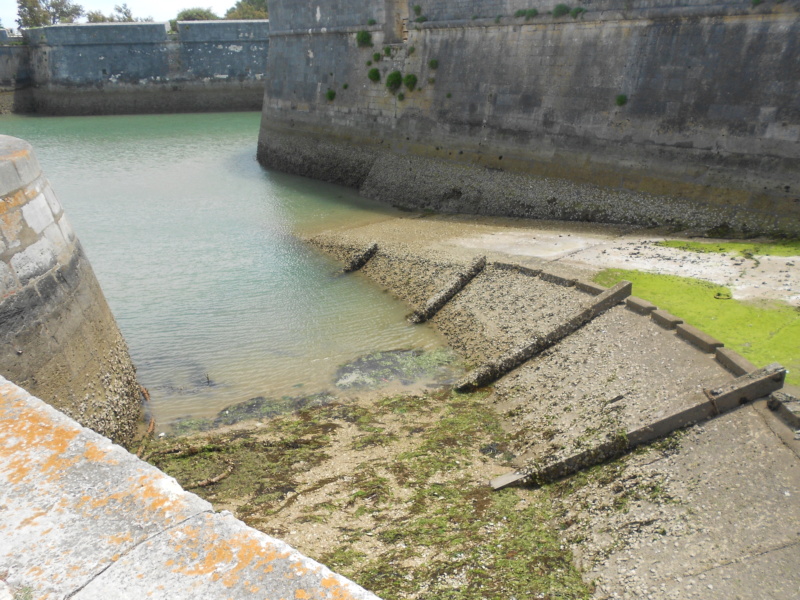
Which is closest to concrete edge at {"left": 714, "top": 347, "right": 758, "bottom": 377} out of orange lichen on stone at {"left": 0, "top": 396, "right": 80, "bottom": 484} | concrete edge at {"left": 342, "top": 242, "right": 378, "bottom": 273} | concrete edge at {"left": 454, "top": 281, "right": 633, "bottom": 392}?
concrete edge at {"left": 454, "top": 281, "right": 633, "bottom": 392}

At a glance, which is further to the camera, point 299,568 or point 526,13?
point 526,13

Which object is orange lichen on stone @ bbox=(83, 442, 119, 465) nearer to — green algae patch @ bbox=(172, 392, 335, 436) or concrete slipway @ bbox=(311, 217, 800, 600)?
concrete slipway @ bbox=(311, 217, 800, 600)

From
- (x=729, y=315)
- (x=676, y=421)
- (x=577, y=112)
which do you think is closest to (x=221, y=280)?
(x=577, y=112)

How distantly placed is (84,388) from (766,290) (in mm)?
9836

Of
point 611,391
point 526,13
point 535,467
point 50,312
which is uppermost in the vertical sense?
point 526,13

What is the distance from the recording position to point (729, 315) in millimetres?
9203

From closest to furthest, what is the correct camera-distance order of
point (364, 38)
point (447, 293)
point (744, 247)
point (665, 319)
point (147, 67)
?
point (665, 319) < point (744, 247) < point (447, 293) < point (364, 38) < point (147, 67)

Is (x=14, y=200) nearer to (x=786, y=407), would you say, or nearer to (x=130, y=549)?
(x=130, y=549)

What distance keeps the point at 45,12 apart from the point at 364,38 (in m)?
50.4

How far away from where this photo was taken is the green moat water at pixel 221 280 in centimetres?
1074

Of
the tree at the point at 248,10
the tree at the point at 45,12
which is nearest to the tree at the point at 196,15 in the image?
the tree at the point at 248,10

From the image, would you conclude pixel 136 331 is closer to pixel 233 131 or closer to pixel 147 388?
pixel 147 388

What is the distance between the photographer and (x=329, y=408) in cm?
951

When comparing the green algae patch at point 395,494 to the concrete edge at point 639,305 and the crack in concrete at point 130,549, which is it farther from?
the crack in concrete at point 130,549
